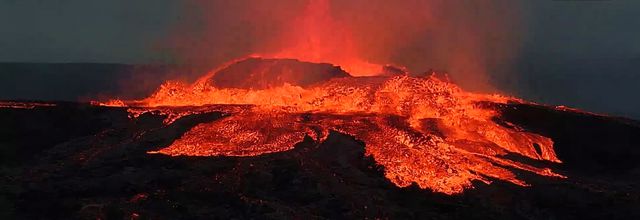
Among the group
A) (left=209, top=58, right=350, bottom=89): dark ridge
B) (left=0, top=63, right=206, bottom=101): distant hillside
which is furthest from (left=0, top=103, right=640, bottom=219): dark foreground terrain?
(left=0, top=63, right=206, bottom=101): distant hillside

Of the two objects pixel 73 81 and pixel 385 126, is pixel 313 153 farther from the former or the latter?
pixel 73 81

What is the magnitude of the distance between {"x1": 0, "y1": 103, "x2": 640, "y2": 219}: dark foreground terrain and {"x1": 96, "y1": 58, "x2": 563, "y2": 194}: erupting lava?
108cm

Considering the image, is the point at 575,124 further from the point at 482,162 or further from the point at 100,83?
the point at 100,83

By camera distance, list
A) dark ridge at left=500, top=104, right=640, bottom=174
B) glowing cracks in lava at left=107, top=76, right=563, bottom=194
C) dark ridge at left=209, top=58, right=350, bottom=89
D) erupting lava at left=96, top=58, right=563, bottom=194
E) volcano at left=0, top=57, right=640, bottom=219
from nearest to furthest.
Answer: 1. volcano at left=0, top=57, right=640, bottom=219
2. glowing cracks in lava at left=107, top=76, right=563, bottom=194
3. erupting lava at left=96, top=58, right=563, bottom=194
4. dark ridge at left=500, top=104, right=640, bottom=174
5. dark ridge at left=209, top=58, right=350, bottom=89

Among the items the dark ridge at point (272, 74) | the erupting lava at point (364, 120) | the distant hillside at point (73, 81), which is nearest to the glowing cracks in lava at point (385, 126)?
the erupting lava at point (364, 120)

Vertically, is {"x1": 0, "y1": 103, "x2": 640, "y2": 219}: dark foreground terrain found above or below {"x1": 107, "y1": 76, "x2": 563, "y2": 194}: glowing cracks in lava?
below

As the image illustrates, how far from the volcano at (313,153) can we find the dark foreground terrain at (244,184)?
0.27 feet

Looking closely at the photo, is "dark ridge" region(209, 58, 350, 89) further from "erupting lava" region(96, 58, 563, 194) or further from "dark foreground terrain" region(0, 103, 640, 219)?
"dark foreground terrain" region(0, 103, 640, 219)

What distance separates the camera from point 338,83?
3872cm

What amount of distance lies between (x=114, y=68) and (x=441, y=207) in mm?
137960

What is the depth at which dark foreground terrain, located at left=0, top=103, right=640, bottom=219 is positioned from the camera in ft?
70.2

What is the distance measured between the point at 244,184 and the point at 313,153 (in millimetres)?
4659

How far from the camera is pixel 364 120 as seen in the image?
108 ft

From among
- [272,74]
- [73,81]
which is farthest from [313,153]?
[73,81]
